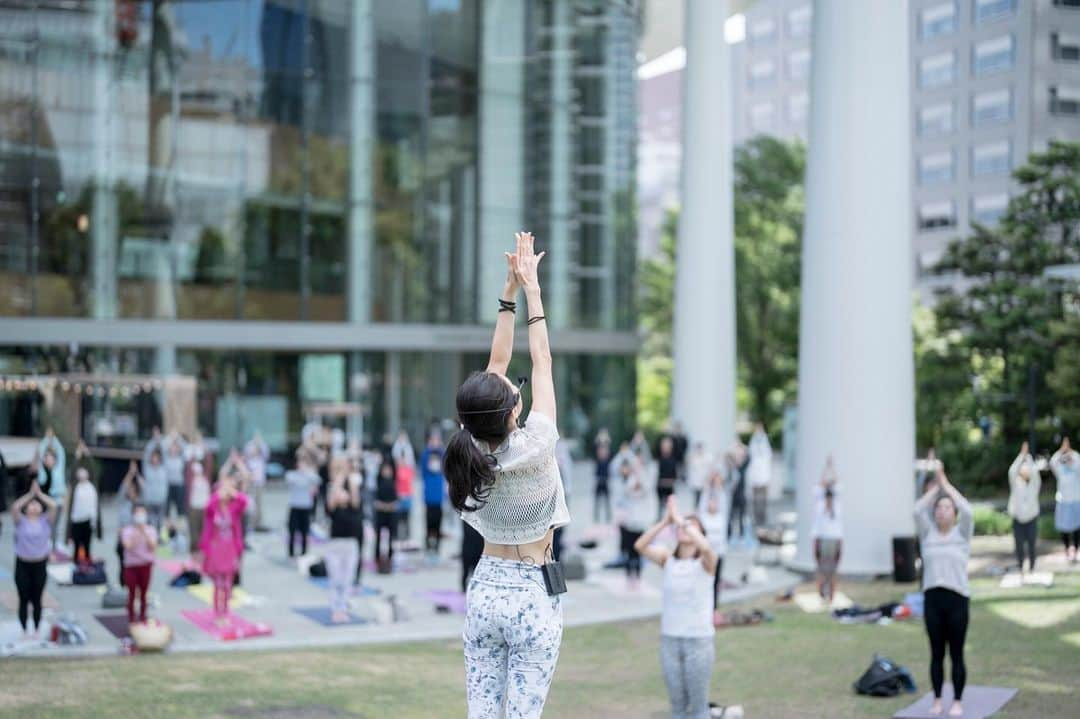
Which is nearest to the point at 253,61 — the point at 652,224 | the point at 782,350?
the point at 782,350

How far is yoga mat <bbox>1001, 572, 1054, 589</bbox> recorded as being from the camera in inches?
718

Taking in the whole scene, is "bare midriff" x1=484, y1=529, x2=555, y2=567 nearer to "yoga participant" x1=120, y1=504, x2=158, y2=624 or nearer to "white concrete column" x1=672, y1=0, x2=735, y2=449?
"yoga participant" x1=120, y1=504, x2=158, y2=624

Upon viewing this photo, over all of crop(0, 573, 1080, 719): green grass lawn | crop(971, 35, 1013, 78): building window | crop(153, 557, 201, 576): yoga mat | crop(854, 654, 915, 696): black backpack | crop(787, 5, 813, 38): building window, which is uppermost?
crop(787, 5, 813, 38): building window

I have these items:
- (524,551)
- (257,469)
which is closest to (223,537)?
(257,469)

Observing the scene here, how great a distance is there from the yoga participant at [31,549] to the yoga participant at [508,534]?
10845 mm

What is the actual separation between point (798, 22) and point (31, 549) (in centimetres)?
6529

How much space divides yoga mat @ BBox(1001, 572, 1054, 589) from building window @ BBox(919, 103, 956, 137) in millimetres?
38135

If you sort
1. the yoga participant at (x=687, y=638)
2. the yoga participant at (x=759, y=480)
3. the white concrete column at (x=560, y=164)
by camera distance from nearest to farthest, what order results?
the yoga participant at (x=687, y=638)
the yoga participant at (x=759, y=480)
the white concrete column at (x=560, y=164)

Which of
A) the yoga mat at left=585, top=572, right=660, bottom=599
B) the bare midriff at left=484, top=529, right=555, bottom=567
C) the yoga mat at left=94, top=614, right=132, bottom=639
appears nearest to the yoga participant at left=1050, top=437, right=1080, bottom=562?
the yoga mat at left=585, top=572, right=660, bottom=599

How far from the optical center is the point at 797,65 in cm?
7288

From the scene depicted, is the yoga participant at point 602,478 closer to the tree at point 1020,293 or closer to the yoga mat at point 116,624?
the tree at point 1020,293

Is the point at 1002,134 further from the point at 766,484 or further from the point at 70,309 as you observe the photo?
the point at 70,309

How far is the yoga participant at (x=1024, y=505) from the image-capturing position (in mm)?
18516

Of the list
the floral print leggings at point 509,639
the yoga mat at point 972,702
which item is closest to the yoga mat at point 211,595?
the yoga mat at point 972,702
